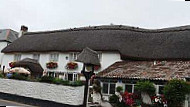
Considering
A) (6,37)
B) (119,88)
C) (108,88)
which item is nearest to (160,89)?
(119,88)

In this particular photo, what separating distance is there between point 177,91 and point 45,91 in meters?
9.16

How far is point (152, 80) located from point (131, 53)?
23.3ft

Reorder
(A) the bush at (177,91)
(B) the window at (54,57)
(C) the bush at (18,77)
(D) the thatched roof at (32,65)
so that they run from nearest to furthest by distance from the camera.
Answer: (A) the bush at (177,91)
(C) the bush at (18,77)
(D) the thatched roof at (32,65)
(B) the window at (54,57)

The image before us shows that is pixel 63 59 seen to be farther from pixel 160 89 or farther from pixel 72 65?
pixel 160 89

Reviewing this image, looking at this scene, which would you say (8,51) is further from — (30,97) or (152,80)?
(152,80)

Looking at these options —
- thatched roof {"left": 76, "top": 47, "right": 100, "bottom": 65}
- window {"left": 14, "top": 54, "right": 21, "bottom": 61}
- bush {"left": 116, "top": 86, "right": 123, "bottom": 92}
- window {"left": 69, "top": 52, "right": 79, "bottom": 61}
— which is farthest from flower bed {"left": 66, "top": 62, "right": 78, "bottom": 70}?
thatched roof {"left": 76, "top": 47, "right": 100, "bottom": 65}

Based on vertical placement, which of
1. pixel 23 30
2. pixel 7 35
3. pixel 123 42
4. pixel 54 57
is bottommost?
pixel 54 57

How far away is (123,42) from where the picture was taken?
79.7 feet

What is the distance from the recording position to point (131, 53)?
23.2 m

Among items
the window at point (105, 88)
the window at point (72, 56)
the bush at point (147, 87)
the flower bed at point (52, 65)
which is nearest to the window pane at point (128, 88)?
the bush at point (147, 87)

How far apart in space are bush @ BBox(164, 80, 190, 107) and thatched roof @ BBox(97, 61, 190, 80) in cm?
133

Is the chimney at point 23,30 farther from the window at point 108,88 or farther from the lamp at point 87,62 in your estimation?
the lamp at point 87,62

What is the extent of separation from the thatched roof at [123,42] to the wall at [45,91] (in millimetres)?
8165

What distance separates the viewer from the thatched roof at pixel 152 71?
53.3 feet
